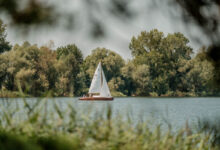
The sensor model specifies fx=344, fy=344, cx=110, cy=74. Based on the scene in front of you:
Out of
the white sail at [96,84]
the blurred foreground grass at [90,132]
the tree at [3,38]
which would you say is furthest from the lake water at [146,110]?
the white sail at [96,84]

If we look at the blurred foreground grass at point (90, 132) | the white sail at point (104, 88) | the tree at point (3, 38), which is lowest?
the blurred foreground grass at point (90, 132)

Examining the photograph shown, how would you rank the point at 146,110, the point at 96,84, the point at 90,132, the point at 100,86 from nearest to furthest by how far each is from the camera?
the point at 146,110 → the point at 90,132 → the point at 96,84 → the point at 100,86

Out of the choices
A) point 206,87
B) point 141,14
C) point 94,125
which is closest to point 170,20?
point 141,14

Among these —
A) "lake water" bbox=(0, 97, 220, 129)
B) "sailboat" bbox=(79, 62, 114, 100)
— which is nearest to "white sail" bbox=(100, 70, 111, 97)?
"sailboat" bbox=(79, 62, 114, 100)

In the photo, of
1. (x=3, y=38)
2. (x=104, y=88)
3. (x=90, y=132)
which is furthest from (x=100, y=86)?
(x=3, y=38)

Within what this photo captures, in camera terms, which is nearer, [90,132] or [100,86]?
[90,132]

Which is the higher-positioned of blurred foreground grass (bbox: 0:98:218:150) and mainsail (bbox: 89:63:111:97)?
mainsail (bbox: 89:63:111:97)

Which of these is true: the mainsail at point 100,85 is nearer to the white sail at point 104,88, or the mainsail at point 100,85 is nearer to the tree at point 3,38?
the white sail at point 104,88

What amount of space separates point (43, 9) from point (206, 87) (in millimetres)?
1509

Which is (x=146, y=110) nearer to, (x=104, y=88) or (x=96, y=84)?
(x=96, y=84)

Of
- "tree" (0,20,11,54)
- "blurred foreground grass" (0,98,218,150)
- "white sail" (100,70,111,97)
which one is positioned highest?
"white sail" (100,70,111,97)

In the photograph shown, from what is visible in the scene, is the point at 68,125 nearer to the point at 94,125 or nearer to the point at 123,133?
the point at 94,125

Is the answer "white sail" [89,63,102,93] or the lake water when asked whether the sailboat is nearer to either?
"white sail" [89,63,102,93]

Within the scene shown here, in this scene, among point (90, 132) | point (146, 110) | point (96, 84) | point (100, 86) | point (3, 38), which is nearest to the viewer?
point (3, 38)
